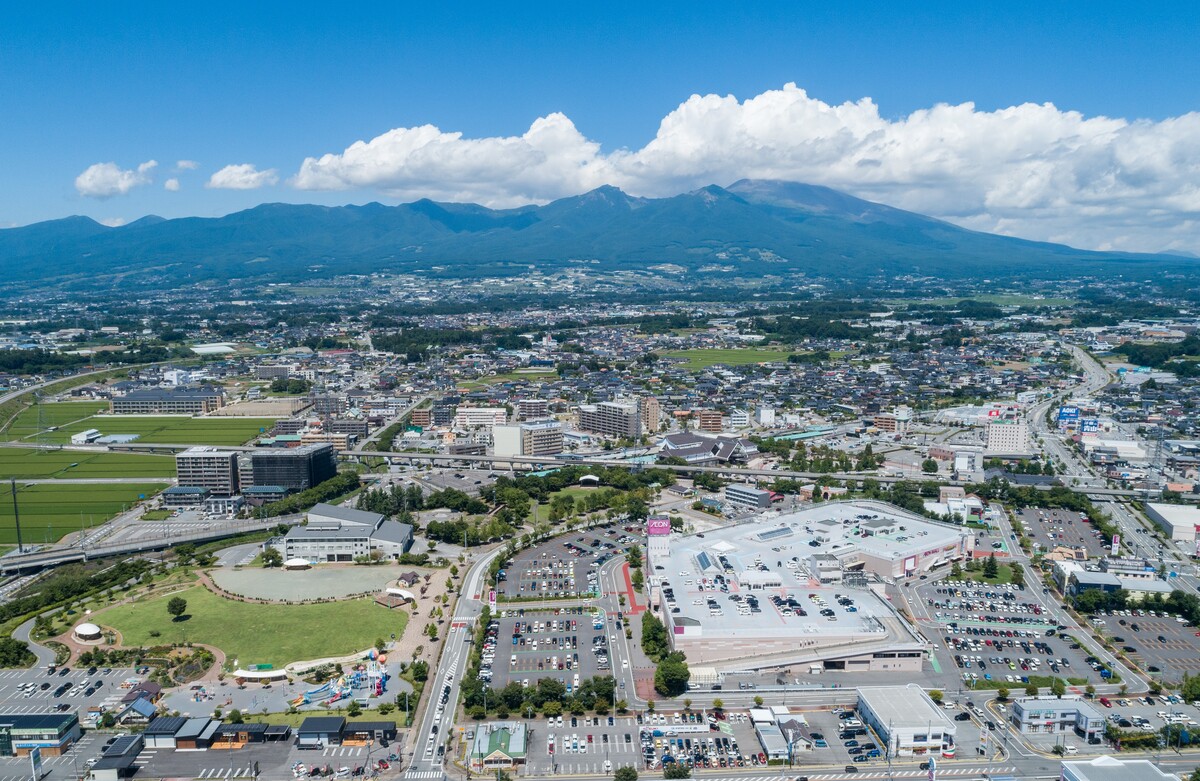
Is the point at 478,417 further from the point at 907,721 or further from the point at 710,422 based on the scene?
the point at 907,721

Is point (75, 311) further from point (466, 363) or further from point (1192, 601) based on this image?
point (1192, 601)

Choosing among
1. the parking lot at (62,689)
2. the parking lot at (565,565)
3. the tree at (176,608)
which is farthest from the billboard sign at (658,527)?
the parking lot at (62,689)

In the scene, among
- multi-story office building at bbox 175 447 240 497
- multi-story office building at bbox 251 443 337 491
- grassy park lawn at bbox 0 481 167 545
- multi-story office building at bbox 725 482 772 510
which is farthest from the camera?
multi-story office building at bbox 251 443 337 491

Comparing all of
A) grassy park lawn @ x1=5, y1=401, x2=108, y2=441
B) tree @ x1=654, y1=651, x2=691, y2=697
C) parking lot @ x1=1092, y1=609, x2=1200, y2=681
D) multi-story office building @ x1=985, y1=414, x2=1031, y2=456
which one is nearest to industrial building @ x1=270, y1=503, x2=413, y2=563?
tree @ x1=654, y1=651, x2=691, y2=697

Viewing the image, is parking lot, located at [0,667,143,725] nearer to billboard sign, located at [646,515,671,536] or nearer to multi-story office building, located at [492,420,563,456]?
→ billboard sign, located at [646,515,671,536]

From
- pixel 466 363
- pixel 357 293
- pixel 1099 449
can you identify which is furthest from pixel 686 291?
pixel 1099 449

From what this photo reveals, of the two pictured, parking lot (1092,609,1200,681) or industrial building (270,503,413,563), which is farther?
industrial building (270,503,413,563)

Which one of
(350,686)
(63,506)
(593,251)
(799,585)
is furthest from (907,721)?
(593,251)
